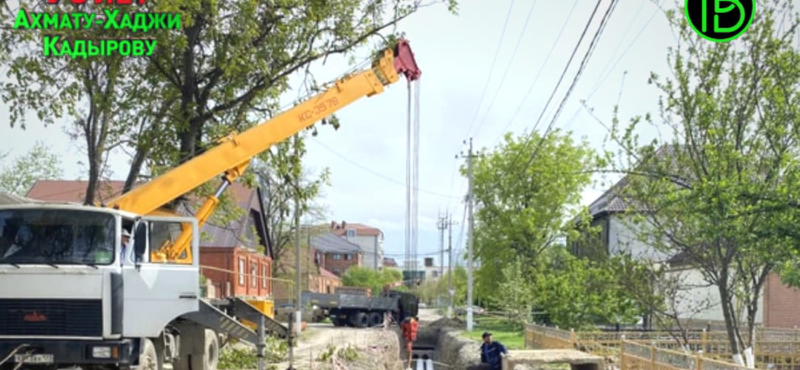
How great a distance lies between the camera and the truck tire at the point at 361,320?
48.0 metres

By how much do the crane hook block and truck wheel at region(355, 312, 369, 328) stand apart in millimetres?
31679

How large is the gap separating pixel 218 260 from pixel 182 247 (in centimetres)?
3037

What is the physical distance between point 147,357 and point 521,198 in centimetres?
3876

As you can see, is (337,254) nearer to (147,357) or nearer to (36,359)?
(147,357)

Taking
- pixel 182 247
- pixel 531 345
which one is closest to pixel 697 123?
pixel 182 247

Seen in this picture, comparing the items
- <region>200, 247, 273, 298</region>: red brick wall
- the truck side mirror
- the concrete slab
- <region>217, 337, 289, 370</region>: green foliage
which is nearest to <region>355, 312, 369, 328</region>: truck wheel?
<region>200, 247, 273, 298</region>: red brick wall

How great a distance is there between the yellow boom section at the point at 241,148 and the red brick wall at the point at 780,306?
17.0m

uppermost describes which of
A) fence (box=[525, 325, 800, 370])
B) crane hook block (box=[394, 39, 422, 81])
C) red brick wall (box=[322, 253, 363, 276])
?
crane hook block (box=[394, 39, 422, 81])

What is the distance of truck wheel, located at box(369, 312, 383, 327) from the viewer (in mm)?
48781

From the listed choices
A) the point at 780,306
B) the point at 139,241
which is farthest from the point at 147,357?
the point at 780,306

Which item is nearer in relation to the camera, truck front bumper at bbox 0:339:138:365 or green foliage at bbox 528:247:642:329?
truck front bumper at bbox 0:339:138:365

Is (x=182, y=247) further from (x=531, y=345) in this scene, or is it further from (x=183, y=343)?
(x=531, y=345)

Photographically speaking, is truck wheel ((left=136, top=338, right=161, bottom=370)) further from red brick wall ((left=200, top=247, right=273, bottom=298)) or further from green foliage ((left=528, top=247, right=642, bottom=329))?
red brick wall ((left=200, top=247, right=273, bottom=298))

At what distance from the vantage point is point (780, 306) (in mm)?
28391
